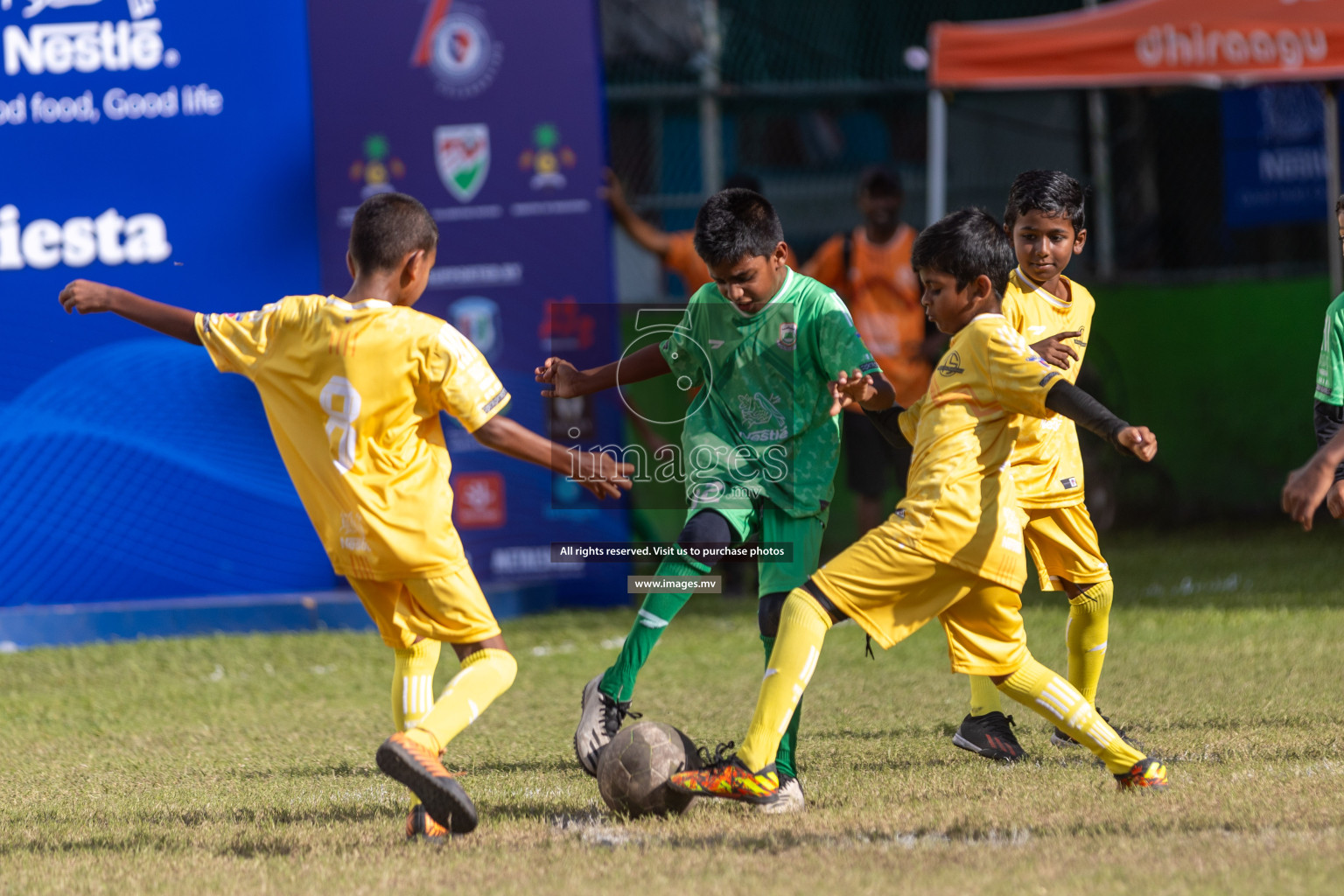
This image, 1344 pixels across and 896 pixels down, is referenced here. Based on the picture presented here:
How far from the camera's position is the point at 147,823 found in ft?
14.5

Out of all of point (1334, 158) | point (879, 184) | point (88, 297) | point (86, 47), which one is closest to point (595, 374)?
point (88, 297)

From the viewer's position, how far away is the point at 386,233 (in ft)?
13.3

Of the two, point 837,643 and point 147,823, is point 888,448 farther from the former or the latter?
point 147,823

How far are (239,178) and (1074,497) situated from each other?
18.7ft

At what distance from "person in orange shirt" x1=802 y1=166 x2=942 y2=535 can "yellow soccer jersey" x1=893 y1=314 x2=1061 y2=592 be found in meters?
4.52

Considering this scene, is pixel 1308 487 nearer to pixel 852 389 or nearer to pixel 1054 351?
pixel 1054 351

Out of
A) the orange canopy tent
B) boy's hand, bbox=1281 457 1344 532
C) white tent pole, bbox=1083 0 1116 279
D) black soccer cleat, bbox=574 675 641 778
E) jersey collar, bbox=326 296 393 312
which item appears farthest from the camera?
white tent pole, bbox=1083 0 1116 279

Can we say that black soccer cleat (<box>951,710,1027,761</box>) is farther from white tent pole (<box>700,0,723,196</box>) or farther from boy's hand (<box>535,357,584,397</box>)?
white tent pole (<box>700,0,723,196</box>)

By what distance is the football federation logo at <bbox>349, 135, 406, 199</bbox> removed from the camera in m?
8.82

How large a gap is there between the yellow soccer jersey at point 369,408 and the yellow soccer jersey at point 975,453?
120cm

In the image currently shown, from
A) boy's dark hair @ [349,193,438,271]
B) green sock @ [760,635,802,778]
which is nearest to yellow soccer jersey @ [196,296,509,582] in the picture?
boy's dark hair @ [349,193,438,271]

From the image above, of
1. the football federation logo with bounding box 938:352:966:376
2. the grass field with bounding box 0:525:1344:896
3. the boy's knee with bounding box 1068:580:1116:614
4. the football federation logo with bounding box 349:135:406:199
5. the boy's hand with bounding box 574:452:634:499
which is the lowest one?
the grass field with bounding box 0:525:1344:896

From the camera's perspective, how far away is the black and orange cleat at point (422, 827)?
4.07 m

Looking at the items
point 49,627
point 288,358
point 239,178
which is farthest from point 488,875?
point 239,178
